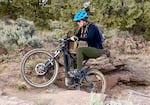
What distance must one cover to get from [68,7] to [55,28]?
33.1 inches

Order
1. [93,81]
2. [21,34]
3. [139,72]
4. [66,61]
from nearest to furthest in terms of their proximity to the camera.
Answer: [66,61], [93,81], [139,72], [21,34]

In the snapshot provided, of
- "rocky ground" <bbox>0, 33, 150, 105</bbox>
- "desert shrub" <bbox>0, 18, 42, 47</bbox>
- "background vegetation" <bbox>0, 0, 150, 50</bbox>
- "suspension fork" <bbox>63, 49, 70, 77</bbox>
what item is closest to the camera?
"rocky ground" <bbox>0, 33, 150, 105</bbox>

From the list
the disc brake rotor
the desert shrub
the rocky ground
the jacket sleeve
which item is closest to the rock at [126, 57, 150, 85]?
the rocky ground

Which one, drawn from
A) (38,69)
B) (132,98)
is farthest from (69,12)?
(132,98)

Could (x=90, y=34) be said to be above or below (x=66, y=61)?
above

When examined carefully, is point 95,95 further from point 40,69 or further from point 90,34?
point 40,69

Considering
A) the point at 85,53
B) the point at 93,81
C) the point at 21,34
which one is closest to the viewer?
the point at 85,53

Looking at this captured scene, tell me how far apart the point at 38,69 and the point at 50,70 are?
250 millimetres

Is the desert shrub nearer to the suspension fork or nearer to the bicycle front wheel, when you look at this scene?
the bicycle front wheel

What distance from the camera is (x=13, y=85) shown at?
23.9 feet

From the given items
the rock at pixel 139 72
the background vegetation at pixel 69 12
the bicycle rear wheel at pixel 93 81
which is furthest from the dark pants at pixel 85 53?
the background vegetation at pixel 69 12

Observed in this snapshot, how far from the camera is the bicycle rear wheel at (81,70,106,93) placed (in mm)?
7500

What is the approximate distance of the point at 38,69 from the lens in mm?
7184

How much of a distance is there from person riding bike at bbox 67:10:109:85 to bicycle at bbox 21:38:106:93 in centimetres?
22
